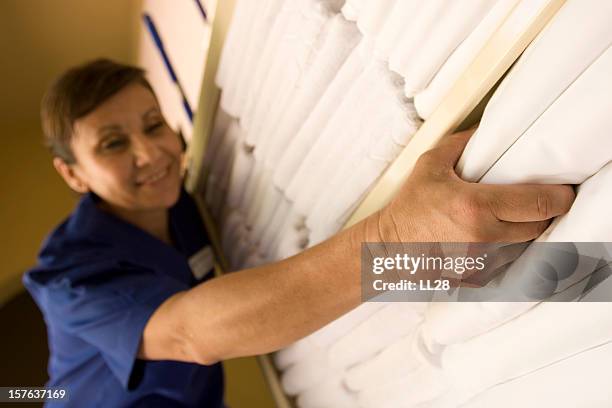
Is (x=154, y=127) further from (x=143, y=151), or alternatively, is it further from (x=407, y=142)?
(x=407, y=142)

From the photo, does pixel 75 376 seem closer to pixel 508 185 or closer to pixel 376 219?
pixel 376 219

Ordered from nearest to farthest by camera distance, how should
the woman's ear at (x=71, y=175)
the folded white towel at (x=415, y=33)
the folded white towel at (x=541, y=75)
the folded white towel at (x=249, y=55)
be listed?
the folded white towel at (x=541, y=75) → the folded white towel at (x=415, y=33) → the folded white towel at (x=249, y=55) → the woman's ear at (x=71, y=175)

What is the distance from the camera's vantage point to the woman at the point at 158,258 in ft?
1.45

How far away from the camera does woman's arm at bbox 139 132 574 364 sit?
0.40 m

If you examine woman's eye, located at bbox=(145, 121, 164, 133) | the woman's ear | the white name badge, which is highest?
woman's eye, located at bbox=(145, 121, 164, 133)

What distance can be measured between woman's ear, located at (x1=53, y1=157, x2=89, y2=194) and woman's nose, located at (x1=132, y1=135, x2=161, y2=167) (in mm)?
174

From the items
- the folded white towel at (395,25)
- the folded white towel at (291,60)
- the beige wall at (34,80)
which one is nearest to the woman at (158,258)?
the folded white towel at (395,25)

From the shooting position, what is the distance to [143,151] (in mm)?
976

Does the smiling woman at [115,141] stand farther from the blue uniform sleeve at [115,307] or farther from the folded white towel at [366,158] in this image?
the folded white towel at [366,158]

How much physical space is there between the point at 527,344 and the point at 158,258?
31.6 inches

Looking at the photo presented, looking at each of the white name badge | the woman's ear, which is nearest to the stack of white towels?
the white name badge

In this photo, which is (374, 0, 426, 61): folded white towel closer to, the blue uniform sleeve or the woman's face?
the blue uniform sleeve

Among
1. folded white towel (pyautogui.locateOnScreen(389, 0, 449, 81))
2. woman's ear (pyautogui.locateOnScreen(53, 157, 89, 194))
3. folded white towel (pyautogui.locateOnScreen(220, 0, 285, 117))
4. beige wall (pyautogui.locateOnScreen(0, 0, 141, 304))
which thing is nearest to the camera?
folded white towel (pyautogui.locateOnScreen(389, 0, 449, 81))

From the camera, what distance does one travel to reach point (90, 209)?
0.98 meters
